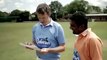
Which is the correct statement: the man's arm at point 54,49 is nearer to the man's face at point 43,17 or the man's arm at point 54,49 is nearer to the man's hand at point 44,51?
the man's hand at point 44,51

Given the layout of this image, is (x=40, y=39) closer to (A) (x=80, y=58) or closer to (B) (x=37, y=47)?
(B) (x=37, y=47)

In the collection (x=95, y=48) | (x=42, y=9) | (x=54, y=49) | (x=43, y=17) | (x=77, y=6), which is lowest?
(x=77, y=6)

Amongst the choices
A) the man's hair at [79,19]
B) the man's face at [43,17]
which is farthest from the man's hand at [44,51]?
the man's hair at [79,19]

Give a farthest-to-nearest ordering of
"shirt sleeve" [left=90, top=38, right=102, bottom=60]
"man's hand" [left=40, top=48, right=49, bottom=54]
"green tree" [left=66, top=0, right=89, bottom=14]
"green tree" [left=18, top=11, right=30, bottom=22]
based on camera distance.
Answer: "green tree" [left=66, top=0, right=89, bottom=14]
"green tree" [left=18, top=11, right=30, bottom=22]
"man's hand" [left=40, top=48, right=49, bottom=54]
"shirt sleeve" [left=90, top=38, right=102, bottom=60]

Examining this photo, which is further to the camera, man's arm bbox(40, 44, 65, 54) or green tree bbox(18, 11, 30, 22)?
green tree bbox(18, 11, 30, 22)

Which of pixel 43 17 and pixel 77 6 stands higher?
pixel 43 17

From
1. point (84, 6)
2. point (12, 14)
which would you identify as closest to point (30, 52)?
point (12, 14)

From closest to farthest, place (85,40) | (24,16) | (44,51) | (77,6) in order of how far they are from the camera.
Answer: (85,40)
(44,51)
(24,16)
(77,6)

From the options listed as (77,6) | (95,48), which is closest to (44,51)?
(95,48)

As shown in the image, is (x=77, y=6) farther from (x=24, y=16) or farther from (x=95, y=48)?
(x=95, y=48)

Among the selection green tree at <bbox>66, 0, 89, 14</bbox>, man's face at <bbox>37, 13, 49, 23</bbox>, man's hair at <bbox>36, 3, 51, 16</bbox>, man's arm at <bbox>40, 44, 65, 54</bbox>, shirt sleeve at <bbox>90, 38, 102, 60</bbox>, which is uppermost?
man's hair at <bbox>36, 3, 51, 16</bbox>

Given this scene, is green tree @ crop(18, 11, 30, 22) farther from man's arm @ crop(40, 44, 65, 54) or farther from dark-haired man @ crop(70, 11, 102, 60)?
dark-haired man @ crop(70, 11, 102, 60)

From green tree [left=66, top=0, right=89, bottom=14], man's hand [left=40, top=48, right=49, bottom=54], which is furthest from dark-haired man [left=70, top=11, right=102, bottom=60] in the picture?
green tree [left=66, top=0, right=89, bottom=14]

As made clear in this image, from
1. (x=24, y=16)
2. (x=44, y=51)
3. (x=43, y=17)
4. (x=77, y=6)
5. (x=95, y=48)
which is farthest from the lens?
(x=77, y=6)
